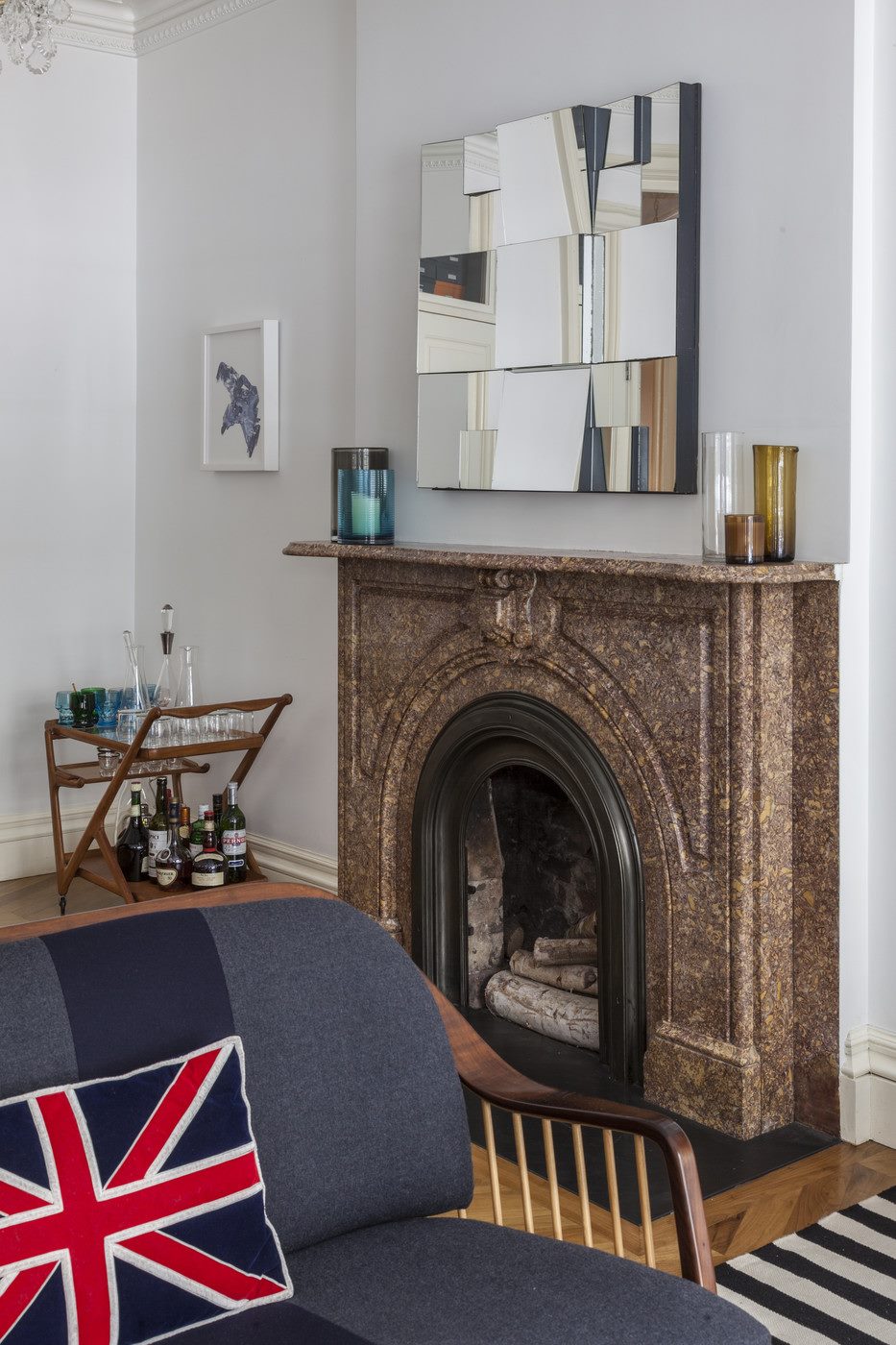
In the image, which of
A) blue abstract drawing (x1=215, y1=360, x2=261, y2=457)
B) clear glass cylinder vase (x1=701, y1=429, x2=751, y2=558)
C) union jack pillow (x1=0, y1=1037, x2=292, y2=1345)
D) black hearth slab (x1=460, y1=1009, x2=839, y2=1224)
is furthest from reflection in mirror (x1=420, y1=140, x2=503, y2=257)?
union jack pillow (x1=0, y1=1037, x2=292, y2=1345)

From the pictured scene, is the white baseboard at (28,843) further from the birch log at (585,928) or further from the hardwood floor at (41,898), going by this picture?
the birch log at (585,928)

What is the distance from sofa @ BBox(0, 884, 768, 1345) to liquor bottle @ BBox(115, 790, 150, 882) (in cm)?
271

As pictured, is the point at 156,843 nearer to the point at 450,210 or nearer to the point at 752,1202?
the point at 450,210

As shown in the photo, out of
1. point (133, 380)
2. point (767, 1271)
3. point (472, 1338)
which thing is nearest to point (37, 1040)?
point (472, 1338)

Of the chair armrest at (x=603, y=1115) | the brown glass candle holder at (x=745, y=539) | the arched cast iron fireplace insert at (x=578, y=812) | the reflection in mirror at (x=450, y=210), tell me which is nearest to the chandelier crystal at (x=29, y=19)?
the reflection in mirror at (x=450, y=210)

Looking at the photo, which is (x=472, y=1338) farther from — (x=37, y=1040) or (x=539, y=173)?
(x=539, y=173)

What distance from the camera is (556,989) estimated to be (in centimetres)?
376

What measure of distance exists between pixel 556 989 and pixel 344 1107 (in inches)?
81.3

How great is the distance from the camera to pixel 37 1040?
1.62 metres

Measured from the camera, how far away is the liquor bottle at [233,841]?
4.43m

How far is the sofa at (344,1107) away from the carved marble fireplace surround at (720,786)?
1.25 meters

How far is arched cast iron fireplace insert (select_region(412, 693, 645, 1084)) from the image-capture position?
3.28 metres

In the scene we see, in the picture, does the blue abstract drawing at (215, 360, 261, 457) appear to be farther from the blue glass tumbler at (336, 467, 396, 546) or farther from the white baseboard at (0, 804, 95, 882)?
the white baseboard at (0, 804, 95, 882)

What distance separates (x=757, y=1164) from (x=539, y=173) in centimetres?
236
